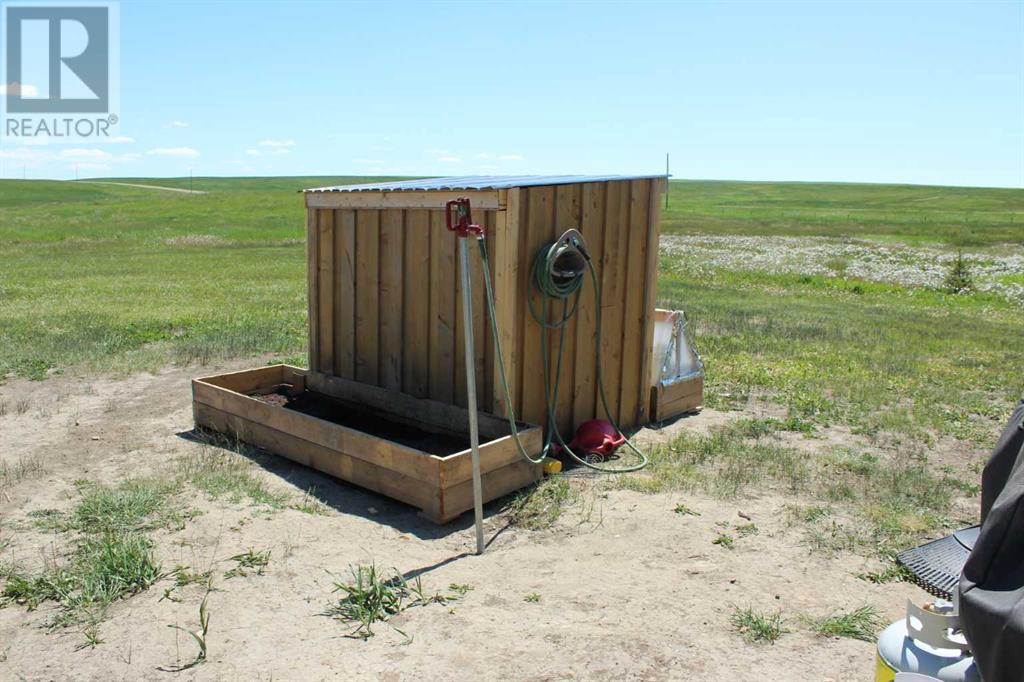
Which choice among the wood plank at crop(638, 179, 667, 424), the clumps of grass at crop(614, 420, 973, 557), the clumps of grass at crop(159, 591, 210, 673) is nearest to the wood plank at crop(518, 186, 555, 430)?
the clumps of grass at crop(614, 420, 973, 557)

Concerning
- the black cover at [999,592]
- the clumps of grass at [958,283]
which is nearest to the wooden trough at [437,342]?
the black cover at [999,592]

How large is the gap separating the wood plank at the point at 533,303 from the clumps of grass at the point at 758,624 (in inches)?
118

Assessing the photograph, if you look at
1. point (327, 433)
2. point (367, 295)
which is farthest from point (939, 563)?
point (367, 295)

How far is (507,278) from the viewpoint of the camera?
6914 mm

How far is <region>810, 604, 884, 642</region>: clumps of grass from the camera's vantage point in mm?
4484

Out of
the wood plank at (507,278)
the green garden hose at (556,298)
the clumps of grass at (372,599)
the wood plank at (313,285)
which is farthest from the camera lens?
the wood plank at (313,285)

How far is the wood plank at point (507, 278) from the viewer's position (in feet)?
22.4

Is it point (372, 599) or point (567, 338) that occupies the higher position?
point (567, 338)

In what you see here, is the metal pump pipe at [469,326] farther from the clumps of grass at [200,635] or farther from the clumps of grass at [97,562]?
the clumps of grass at [97,562]

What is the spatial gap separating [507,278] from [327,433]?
1861 mm

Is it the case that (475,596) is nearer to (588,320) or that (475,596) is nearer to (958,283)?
(588,320)

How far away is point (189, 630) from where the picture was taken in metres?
4.38

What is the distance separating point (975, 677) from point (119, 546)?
447cm

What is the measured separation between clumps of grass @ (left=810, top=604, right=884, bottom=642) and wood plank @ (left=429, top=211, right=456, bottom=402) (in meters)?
3.81
